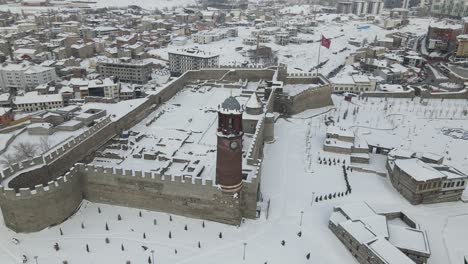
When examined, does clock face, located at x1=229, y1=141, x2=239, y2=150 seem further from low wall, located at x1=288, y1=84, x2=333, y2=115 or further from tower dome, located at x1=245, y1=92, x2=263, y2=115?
low wall, located at x1=288, y1=84, x2=333, y2=115

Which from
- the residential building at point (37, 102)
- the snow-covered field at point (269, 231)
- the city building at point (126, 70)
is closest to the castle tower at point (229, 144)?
the snow-covered field at point (269, 231)

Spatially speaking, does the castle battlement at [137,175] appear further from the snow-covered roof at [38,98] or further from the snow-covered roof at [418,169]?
the snow-covered roof at [38,98]

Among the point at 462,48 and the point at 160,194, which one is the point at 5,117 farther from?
the point at 462,48

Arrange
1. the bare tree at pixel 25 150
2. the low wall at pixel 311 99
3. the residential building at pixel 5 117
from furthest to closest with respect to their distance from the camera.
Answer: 1. the residential building at pixel 5 117
2. the low wall at pixel 311 99
3. the bare tree at pixel 25 150

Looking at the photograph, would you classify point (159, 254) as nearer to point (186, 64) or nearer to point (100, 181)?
point (100, 181)

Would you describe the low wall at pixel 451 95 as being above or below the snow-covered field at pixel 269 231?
above

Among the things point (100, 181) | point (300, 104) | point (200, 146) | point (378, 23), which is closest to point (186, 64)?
point (300, 104)

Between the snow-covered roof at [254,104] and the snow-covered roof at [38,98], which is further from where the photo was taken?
the snow-covered roof at [38,98]
